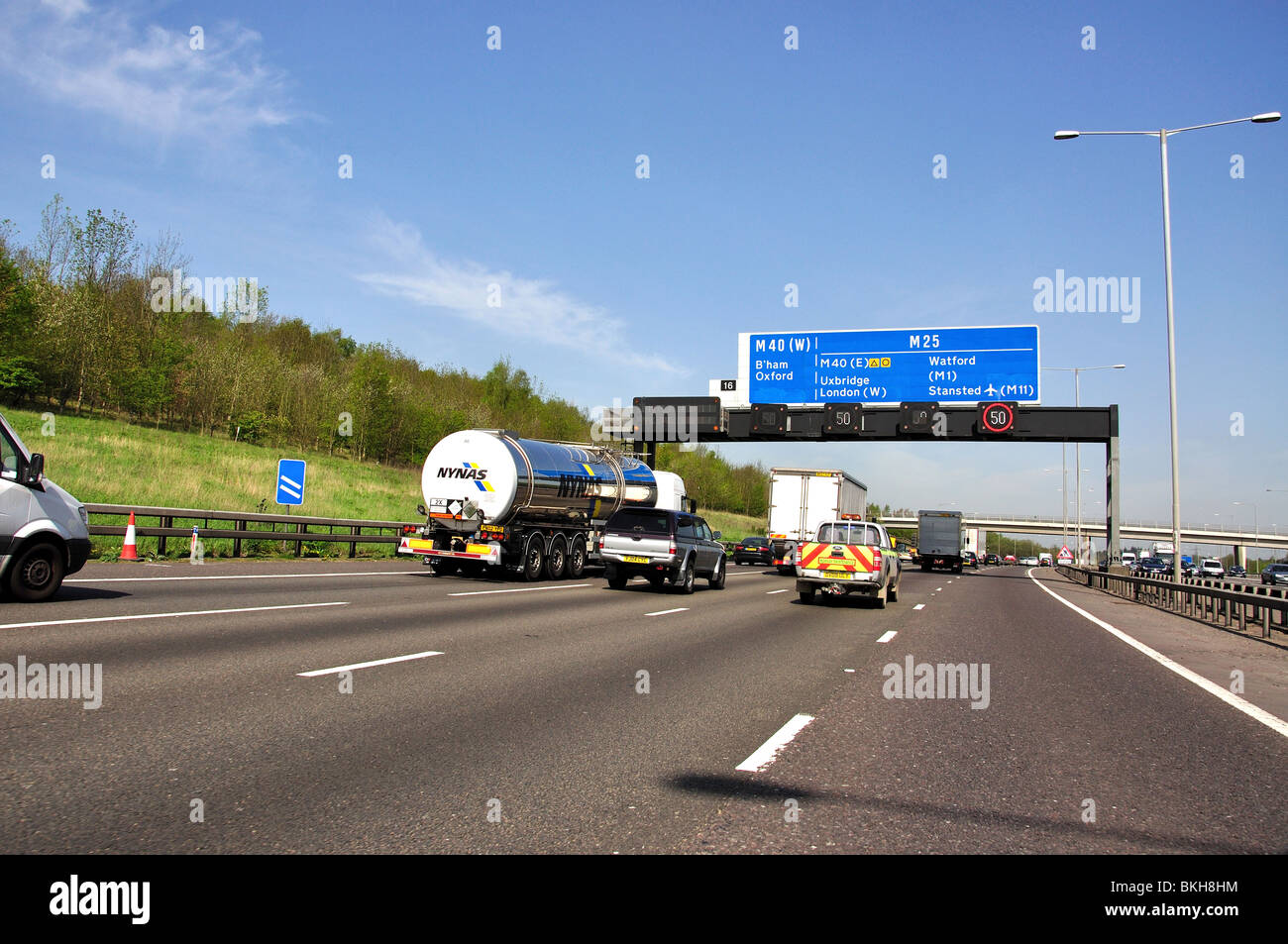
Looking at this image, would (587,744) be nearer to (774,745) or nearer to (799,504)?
(774,745)

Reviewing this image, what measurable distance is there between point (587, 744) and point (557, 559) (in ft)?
59.4

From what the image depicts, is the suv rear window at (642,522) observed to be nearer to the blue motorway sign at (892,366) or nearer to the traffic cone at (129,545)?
the traffic cone at (129,545)

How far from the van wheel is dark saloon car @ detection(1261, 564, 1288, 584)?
169ft

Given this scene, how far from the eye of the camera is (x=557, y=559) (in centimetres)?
2395

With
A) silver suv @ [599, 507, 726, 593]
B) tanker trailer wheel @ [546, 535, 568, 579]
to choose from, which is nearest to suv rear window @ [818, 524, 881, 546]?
silver suv @ [599, 507, 726, 593]

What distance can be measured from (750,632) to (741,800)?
341 inches

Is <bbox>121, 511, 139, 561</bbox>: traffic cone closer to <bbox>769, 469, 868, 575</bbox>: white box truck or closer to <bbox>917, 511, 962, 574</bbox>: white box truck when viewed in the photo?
<bbox>769, 469, 868, 575</bbox>: white box truck

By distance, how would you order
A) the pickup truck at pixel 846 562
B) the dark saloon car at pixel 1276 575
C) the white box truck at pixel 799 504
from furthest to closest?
1. the dark saloon car at pixel 1276 575
2. the white box truck at pixel 799 504
3. the pickup truck at pixel 846 562

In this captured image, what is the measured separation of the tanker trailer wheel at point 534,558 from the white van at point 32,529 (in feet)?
37.5

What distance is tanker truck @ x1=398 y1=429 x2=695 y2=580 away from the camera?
2134 cm

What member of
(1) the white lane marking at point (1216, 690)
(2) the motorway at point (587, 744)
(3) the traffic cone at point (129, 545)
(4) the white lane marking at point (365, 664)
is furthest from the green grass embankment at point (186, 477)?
(1) the white lane marking at point (1216, 690)

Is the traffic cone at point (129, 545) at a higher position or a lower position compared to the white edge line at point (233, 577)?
higher

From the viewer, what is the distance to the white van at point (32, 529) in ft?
34.7
